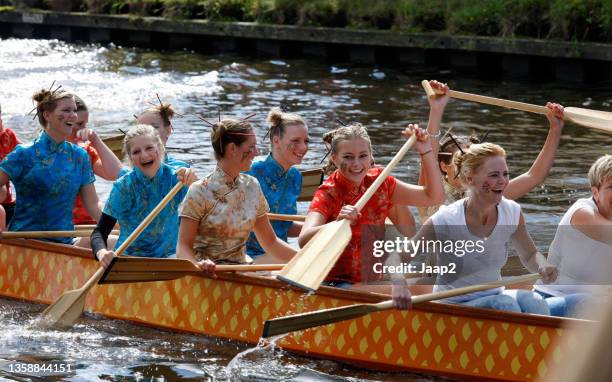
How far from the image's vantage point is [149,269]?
4215 mm

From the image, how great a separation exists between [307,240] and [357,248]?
0.22 meters

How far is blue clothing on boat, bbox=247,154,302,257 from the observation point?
197 inches

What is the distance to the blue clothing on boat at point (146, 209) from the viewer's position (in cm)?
464

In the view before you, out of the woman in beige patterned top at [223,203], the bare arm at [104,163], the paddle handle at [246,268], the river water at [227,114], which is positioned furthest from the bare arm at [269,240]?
the bare arm at [104,163]

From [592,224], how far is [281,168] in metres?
1.74

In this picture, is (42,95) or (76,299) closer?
(76,299)

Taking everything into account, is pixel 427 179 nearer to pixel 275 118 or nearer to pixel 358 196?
pixel 358 196

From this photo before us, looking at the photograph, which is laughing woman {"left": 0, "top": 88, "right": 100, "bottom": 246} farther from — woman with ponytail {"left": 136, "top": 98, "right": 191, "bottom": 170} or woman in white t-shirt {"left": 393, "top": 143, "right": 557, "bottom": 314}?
woman in white t-shirt {"left": 393, "top": 143, "right": 557, "bottom": 314}

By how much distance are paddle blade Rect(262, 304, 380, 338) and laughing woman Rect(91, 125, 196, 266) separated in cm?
95

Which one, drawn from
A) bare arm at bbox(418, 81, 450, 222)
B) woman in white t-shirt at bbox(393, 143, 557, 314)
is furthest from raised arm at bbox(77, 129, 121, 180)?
woman in white t-shirt at bbox(393, 143, 557, 314)

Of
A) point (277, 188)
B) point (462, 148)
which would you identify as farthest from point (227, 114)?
point (462, 148)

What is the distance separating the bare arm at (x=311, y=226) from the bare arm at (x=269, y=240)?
26cm

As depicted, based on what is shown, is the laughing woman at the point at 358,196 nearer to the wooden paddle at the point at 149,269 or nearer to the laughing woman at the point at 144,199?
the wooden paddle at the point at 149,269

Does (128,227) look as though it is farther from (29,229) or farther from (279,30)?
(279,30)
